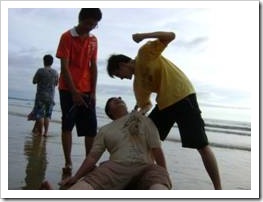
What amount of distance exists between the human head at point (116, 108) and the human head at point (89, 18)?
0.84 metres

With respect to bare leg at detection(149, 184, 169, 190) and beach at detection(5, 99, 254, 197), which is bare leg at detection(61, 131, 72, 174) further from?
bare leg at detection(149, 184, 169, 190)

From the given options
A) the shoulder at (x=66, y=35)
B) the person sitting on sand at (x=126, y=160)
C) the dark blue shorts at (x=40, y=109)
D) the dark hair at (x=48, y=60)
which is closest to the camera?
the person sitting on sand at (x=126, y=160)

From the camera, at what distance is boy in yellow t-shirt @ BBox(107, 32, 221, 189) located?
3.79 metres

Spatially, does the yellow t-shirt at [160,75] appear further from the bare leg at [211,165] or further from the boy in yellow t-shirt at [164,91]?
the bare leg at [211,165]

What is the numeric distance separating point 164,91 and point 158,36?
47 centimetres

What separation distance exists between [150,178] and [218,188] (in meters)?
0.66

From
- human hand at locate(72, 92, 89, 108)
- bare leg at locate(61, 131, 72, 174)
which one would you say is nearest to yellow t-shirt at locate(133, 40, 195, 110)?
human hand at locate(72, 92, 89, 108)

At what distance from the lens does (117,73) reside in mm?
4012

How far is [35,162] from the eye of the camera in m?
4.99

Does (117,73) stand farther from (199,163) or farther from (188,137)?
(199,163)

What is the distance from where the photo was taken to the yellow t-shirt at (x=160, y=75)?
386 centimetres

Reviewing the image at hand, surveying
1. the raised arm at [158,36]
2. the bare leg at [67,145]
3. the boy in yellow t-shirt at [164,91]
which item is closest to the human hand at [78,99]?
the bare leg at [67,145]

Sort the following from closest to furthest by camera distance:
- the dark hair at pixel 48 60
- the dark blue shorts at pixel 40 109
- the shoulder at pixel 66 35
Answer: the shoulder at pixel 66 35 < the dark hair at pixel 48 60 < the dark blue shorts at pixel 40 109

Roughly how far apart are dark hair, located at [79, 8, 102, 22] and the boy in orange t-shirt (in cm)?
5
